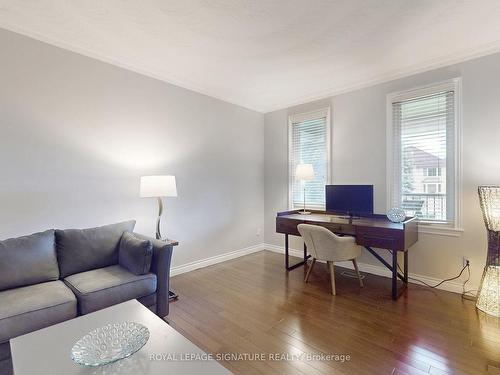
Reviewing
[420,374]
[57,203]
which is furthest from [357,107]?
[57,203]

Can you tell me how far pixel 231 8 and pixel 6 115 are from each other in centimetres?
218

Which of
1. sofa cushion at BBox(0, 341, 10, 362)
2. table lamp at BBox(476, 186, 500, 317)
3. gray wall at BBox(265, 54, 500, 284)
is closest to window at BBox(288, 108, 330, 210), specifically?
gray wall at BBox(265, 54, 500, 284)

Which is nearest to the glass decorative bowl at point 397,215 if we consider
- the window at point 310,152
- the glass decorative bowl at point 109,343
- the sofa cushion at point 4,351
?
the window at point 310,152

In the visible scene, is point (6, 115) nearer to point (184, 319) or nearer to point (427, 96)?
point (184, 319)

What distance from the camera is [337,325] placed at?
222 cm

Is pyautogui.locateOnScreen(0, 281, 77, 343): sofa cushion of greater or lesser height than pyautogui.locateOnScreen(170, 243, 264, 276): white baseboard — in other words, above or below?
above

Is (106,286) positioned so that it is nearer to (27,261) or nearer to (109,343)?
(27,261)

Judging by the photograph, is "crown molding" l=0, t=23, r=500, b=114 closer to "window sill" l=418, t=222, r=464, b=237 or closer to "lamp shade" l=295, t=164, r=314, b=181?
"lamp shade" l=295, t=164, r=314, b=181

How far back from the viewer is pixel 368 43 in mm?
2566

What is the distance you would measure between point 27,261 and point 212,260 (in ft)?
7.47

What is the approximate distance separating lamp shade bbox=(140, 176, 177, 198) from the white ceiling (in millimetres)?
1367

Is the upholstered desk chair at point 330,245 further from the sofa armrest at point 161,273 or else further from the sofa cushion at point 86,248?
the sofa cushion at point 86,248

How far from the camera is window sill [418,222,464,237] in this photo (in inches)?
112

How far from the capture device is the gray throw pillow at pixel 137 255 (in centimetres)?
221
